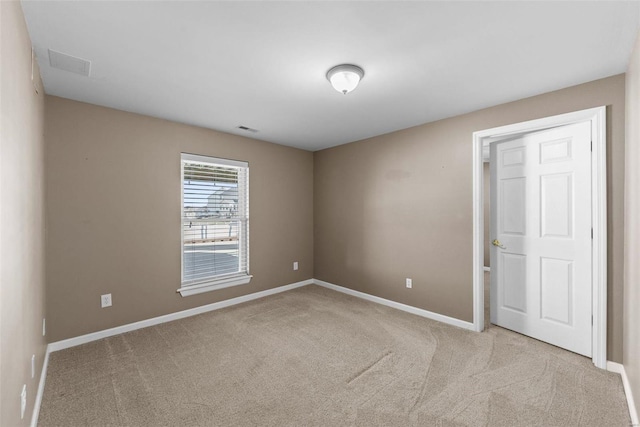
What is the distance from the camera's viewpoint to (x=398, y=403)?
6.41 feet

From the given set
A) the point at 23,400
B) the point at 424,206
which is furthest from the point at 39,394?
the point at 424,206

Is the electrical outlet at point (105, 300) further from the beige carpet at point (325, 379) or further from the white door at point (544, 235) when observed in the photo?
the white door at point (544, 235)

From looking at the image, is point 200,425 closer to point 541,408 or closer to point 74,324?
point 74,324

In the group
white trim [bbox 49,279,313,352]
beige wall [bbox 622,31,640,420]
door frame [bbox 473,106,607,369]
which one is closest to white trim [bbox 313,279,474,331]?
white trim [bbox 49,279,313,352]

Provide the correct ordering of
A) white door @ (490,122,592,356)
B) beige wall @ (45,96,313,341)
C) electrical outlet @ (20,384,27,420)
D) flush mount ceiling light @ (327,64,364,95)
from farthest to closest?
beige wall @ (45,96,313,341) < white door @ (490,122,592,356) < flush mount ceiling light @ (327,64,364,95) < electrical outlet @ (20,384,27,420)

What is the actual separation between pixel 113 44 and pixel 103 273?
2.21m

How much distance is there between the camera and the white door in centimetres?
252

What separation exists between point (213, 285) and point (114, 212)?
4.73 ft

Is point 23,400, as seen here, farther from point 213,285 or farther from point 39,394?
point 213,285

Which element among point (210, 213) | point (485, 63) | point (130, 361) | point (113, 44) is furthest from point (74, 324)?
point (485, 63)

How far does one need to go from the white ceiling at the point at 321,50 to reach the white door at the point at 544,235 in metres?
0.59

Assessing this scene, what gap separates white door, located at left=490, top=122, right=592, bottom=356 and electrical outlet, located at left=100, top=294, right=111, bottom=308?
4128mm

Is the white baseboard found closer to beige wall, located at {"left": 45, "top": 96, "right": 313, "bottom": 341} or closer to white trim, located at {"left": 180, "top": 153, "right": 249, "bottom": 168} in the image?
beige wall, located at {"left": 45, "top": 96, "right": 313, "bottom": 341}

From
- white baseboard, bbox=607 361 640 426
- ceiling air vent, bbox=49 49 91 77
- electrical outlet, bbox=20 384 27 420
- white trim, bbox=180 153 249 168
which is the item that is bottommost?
white baseboard, bbox=607 361 640 426
